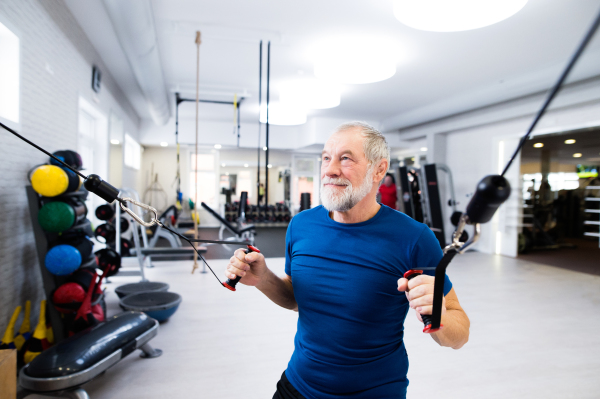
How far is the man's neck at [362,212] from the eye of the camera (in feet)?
4.11

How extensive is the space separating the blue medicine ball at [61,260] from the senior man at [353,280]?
1952 mm

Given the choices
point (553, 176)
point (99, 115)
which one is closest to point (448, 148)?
point (553, 176)

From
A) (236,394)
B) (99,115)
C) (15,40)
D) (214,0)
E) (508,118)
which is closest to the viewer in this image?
(236,394)

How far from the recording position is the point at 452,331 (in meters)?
0.97

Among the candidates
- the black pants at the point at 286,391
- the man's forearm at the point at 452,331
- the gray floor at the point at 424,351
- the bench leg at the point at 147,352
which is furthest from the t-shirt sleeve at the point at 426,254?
the bench leg at the point at 147,352

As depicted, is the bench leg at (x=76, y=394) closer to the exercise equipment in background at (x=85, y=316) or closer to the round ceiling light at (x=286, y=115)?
the exercise equipment in background at (x=85, y=316)

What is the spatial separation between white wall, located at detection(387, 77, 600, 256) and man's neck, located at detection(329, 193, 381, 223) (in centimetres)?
571

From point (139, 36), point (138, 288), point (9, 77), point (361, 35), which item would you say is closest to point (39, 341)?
point (138, 288)

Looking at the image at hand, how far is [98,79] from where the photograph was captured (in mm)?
4973

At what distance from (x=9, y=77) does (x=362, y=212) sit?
9.69ft

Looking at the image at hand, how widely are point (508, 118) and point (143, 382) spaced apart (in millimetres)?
6973

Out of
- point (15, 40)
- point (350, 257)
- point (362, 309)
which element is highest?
point (15, 40)

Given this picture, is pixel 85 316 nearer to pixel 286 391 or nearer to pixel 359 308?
pixel 286 391

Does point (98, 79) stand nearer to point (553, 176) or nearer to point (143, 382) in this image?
point (143, 382)
